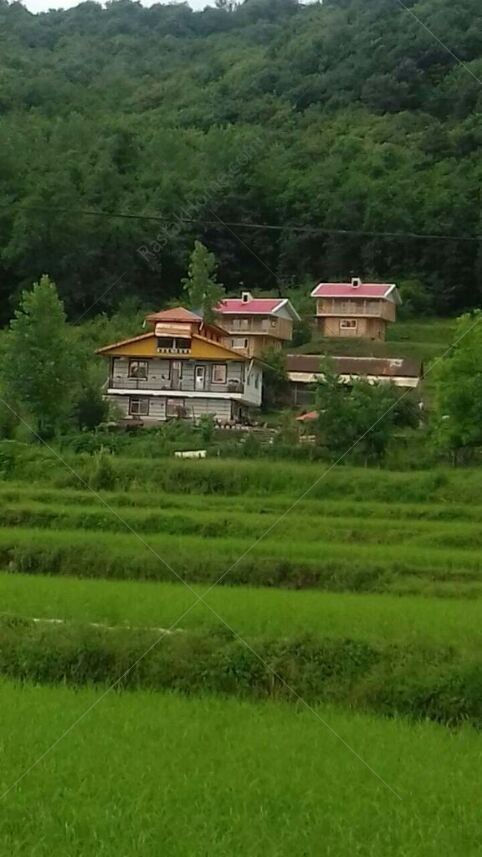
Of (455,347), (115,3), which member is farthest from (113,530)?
(115,3)

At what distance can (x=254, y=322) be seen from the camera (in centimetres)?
2875

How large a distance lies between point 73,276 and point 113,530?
14.7 meters

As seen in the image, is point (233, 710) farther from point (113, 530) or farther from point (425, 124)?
point (425, 124)

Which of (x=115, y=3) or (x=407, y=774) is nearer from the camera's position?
(x=407, y=774)

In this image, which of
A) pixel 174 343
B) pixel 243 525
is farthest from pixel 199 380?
pixel 243 525

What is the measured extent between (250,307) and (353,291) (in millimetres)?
3732

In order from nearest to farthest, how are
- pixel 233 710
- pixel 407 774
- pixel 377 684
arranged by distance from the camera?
pixel 407 774 < pixel 233 710 < pixel 377 684

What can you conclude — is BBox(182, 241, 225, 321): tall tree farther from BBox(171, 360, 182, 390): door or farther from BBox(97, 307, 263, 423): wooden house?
BBox(171, 360, 182, 390): door

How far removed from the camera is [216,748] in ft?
17.1

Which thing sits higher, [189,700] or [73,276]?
[73,276]

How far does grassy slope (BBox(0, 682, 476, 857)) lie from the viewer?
3969mm

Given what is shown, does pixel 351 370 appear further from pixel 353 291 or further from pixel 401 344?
pixel 353 291

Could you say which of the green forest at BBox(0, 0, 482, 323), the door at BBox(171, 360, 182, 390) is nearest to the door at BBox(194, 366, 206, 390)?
the door at BBox(171, 360, 182, 390)

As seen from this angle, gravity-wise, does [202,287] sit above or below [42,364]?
above
